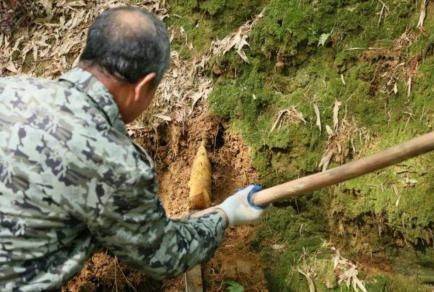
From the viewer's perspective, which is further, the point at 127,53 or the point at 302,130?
the point at 302,130

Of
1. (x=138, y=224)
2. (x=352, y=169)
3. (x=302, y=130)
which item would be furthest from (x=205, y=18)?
(x=138, y=224)

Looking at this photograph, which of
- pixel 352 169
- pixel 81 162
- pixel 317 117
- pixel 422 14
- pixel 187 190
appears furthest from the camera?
pixel 187 190

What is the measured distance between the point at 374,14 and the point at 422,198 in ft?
3.87

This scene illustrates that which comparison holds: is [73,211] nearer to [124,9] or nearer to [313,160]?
[124,9]

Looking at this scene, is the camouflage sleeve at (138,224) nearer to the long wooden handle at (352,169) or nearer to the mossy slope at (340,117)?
the long wooden handle at (352,169)

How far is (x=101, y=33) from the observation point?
8.55 ft

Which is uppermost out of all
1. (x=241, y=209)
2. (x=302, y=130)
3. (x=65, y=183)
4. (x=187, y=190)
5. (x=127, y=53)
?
(x=127, y=53)

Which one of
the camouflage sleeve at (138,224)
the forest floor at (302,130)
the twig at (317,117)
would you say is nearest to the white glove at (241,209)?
the camouflage sleeve at (138,224)

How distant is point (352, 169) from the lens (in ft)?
10.1

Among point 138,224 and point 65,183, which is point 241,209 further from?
point 65,183

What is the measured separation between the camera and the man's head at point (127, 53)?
8.48 feet

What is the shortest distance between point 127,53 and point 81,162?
1.58 feet

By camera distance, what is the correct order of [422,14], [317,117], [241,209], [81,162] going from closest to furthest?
[81,162]
[241,209]
[422,14]
[317,117]

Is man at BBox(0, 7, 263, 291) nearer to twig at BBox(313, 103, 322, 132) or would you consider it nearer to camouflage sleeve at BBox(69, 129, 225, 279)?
camouflage sleeve at BBox(69, 129, 225, 279)
